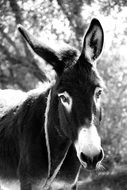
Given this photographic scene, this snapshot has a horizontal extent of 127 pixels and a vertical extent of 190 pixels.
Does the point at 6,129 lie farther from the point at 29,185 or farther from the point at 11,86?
the point at 11,86

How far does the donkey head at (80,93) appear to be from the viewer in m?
3.66

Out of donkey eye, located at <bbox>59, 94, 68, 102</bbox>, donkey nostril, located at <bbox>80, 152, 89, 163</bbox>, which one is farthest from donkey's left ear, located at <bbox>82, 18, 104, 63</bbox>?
donkey nostril, located at <bbox>80, 152, 89, 163</bbox>

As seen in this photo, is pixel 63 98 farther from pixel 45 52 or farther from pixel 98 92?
pixel 45 52

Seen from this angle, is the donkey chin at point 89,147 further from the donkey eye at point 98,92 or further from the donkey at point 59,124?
the donkey eye at point 98,92

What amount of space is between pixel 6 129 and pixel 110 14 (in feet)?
19.8

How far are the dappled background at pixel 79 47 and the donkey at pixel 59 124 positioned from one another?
2.19m

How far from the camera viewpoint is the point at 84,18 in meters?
12.0

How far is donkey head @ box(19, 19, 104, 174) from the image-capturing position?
3.66 meters

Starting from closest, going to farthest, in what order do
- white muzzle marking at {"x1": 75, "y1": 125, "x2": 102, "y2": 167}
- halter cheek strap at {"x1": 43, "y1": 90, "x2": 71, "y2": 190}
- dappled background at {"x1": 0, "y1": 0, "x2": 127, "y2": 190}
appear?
1. white muzzle marking at {"x1": 75, "y1": 125, "x2": 102, "y2": 167}
2. halter cheek strap at {"x1": 43, "y1": 90, "x2": 71, "y2": 190}
3. dappled background at {"x1": 0, "y1": 0, "x2": 127, "y2": 190}

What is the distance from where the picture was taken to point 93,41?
4.23 m

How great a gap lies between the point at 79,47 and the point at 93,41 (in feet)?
24.9

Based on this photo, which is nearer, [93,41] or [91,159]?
[91,159]

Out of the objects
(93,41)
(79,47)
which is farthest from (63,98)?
(79,47)

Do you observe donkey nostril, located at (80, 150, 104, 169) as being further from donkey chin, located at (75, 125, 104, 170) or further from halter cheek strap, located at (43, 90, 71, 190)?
halter cheek strap, located at (43, 90, 71, 190)
